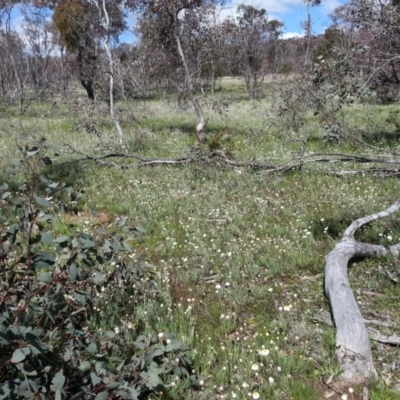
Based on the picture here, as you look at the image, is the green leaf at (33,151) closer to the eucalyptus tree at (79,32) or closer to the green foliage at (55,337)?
the green foliage at (55,337)

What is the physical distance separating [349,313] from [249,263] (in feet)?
5.75

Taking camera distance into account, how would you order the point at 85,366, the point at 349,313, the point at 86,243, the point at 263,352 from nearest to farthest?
the point at 85,366, the point at 86,243, the point at 263,352, the point at 349,313

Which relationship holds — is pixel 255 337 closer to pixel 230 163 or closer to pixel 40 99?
pixel 230 163

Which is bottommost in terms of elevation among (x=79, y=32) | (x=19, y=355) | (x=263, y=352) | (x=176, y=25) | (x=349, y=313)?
(x=263, y=352)

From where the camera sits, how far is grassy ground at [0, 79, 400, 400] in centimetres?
354

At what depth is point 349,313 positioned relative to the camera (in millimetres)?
3930

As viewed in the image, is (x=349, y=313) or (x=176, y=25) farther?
(x=176, y=25)

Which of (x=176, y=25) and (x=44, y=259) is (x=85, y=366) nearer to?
(x=44, y=259)

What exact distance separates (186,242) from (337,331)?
290cm

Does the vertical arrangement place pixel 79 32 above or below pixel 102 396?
above

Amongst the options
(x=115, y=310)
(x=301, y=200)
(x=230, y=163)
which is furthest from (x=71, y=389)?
(x=230, y=163)

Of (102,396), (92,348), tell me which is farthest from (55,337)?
(102,396)

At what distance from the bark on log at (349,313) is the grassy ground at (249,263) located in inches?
4.2

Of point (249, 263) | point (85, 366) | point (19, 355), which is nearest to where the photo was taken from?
point (19, 355)
